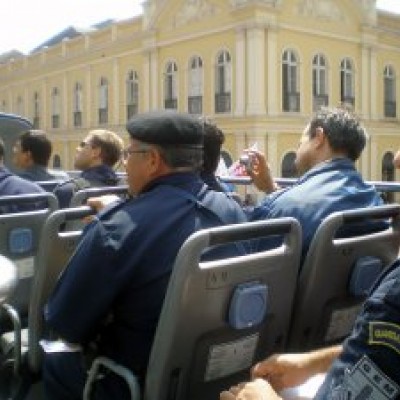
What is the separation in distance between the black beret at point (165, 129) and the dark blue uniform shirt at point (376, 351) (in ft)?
4.08

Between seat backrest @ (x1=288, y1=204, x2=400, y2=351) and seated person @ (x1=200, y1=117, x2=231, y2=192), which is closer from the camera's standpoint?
seat backrest @ (x1=288, y1=204, x2=400, y2=351)

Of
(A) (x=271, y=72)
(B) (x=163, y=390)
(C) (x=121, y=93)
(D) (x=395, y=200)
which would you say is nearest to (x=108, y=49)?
(C) (x=121, y=93)

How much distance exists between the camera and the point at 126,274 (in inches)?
91.8

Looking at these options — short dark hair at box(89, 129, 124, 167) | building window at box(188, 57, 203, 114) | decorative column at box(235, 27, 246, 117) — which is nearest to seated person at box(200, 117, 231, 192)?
short dark hair at box(89, 129, 124, 167)

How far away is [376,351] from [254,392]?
2.10ft

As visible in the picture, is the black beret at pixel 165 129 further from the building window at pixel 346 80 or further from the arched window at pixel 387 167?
the arched window at pixel 387 167

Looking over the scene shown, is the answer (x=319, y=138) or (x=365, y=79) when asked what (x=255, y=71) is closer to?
(x=365, y=79)

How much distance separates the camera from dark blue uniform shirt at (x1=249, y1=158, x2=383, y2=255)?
2.96 meters

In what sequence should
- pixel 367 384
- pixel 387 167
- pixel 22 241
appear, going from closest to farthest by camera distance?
pixel 367 384 → pixel 22 241 → pixel 387 167

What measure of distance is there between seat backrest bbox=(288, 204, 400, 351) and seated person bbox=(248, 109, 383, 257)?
0.16 m

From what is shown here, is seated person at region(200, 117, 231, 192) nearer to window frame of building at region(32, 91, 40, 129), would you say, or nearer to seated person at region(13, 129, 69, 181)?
seated person at region(13, 129, 69, 181)

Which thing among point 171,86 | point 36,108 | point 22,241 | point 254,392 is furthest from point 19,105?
point 254,392

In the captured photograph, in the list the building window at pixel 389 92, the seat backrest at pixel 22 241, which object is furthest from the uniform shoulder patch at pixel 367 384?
the building window at pixel 389 92

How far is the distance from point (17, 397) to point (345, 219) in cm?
157
